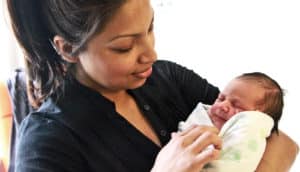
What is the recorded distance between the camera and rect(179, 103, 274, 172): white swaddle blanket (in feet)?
3.10

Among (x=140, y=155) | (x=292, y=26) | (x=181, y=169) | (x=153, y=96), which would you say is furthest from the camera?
(x=292, y=26)

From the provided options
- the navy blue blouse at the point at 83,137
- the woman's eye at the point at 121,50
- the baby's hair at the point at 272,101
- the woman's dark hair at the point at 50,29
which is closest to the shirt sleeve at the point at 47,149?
the navy blue blouse at the point at 83,137

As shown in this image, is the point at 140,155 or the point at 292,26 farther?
the point at 292,26

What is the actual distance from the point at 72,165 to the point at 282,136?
0.63 meters

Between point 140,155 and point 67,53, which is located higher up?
Answer: point 67,53

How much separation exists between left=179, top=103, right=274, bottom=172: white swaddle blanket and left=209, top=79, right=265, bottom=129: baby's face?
5 cm

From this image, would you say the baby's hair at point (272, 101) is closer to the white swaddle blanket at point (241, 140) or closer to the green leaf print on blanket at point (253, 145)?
the white swaddle blanket at point (241, 140)

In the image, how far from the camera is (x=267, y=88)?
1.16m

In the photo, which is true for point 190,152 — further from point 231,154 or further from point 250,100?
point 250,100

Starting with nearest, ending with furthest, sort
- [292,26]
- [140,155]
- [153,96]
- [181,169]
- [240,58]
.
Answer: [181,169]
[140,155]
[153,96]
[292,26]
[240,58]

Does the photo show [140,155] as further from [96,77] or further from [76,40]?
[76,40]

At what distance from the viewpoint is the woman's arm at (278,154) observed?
3.45 ft

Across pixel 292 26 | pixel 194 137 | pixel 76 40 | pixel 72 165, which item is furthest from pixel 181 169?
pixel 292 26

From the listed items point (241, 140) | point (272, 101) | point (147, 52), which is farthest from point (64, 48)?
point (272, 101)
